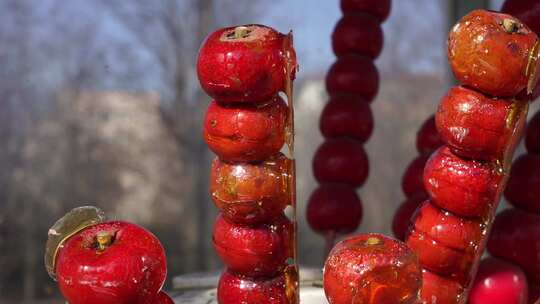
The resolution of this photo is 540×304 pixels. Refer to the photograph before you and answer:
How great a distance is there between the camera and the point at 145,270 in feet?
3.29

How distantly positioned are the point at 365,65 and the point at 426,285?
869 millimetres

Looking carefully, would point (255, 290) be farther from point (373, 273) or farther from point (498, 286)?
point (498, 286)

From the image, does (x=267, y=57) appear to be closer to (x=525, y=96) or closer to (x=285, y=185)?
(x=285, y=185)

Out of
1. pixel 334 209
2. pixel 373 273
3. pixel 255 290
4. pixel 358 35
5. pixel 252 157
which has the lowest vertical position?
pixel 334 209

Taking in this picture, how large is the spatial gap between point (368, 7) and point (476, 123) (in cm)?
91

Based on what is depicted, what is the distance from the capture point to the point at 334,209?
77.2 inches

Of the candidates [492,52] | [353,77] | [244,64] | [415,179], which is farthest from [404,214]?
[244,64]

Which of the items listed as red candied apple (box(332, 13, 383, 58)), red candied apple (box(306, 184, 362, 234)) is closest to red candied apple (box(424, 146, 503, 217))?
red candied apple (box(306, 184, 362, 234))

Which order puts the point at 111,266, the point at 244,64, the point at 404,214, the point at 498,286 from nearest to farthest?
the point at 111,266 → the point at 244,64 → the point at 498,286 → the point at 404,214

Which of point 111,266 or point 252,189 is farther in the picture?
point 252,189

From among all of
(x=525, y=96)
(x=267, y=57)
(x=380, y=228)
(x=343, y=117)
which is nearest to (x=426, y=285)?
(x=525, y=96)

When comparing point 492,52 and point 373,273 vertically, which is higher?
point 492,52

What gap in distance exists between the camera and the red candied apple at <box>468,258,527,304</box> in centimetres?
140

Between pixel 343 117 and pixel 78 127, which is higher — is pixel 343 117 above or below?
above
